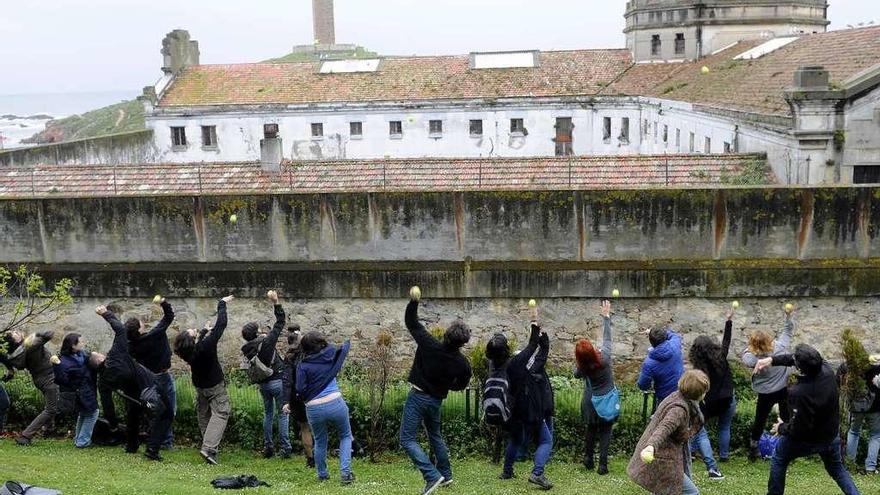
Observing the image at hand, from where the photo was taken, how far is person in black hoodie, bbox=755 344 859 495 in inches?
297

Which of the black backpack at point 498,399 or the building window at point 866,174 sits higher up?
the building window at point 866,174

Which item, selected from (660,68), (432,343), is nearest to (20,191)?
(432,343)

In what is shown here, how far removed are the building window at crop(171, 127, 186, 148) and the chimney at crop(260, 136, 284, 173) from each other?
88.4ft

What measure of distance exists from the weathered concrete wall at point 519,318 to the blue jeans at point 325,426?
491 centimetres

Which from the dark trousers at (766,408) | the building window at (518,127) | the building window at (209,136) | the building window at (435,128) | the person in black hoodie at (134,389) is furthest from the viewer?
the building window at (209,136)

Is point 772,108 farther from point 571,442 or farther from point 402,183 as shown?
point 571,442

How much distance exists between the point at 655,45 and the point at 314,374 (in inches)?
1486

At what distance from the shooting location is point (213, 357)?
9531mm

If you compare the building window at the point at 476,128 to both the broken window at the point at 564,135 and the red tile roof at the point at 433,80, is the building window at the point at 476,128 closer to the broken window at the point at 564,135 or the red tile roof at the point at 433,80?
the red tile roof at the point at 433,80

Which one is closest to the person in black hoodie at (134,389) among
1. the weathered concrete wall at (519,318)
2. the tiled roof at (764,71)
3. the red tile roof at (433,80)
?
the weathered concrete wall at (519,318)

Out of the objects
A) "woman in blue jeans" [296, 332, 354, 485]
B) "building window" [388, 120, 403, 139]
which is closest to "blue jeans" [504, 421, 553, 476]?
"woman in blue jeans" [296, 332, 354, 485]

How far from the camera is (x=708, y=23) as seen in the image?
38688 millimetres

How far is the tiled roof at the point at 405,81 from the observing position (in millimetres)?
42375

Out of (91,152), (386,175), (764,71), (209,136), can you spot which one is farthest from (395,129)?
(386,175)
